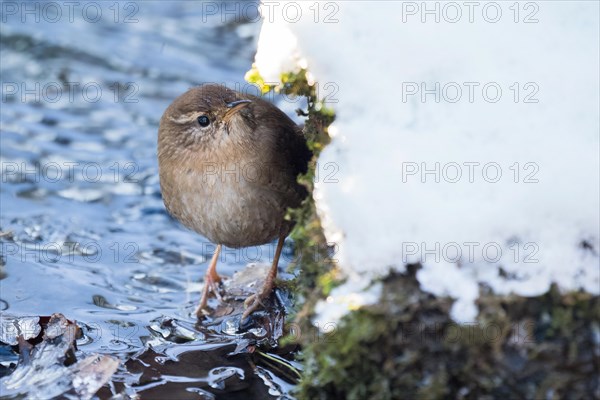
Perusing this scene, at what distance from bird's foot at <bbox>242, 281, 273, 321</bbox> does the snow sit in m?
1.86

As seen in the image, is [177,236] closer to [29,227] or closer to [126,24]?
[29,227]

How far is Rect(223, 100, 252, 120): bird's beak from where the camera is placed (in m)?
4.99

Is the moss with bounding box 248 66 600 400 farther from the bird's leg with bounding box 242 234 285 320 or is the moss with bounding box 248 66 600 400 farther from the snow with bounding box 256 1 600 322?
the bird's leg with bounding box 242 234 285 320

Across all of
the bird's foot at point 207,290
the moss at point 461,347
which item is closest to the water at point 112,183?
the bird's foot at point 207,290

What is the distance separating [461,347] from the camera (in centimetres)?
332

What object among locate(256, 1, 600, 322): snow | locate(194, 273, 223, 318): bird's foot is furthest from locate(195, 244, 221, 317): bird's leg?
locate(256, 1, 600, 322): snow

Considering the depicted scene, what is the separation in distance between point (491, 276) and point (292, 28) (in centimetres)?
149

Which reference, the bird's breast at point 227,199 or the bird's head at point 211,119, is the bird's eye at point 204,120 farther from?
the bird's breast at point 227,199

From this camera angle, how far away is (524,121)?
3568 mm

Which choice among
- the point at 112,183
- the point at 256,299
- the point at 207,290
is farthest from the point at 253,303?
the point at 112,183

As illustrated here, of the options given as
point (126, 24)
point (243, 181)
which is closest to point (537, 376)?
point (243, 181)

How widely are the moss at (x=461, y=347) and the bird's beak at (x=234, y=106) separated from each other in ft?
5.54

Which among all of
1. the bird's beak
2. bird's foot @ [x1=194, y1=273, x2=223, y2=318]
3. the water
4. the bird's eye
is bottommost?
bird's foot @ [x1=194, y1=273, x2=223, y2=318]

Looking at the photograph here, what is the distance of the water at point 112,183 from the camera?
5.15 m
